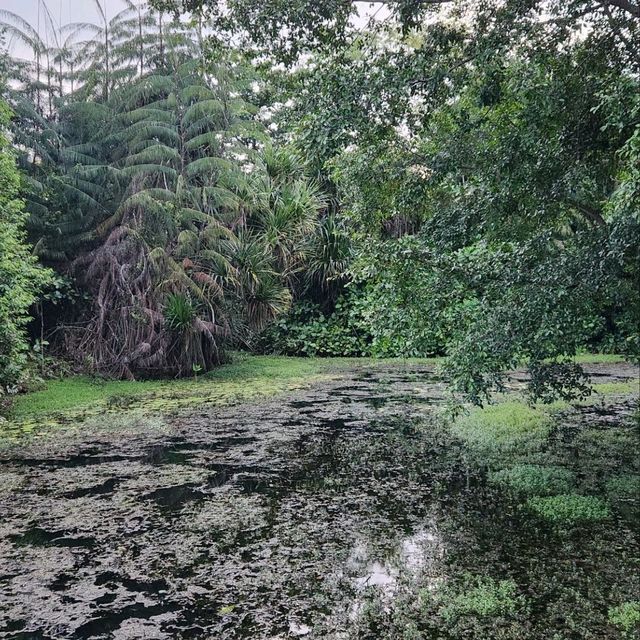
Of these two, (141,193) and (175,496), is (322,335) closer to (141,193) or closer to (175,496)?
(141,193)

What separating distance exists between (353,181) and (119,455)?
9.88ft

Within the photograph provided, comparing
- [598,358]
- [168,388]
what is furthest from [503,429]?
[598,358]

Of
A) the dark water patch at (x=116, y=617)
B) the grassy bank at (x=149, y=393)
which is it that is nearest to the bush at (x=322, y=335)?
the grassy bank at (x=149, y=393)

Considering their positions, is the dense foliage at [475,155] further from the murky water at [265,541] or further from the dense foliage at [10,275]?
the dense foliage at [10,275]

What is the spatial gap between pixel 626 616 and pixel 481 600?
59 centimetres

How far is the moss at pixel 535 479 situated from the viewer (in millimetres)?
4355

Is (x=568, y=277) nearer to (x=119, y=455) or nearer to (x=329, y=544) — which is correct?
(x=329, y=544)

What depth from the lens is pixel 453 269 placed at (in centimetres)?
462

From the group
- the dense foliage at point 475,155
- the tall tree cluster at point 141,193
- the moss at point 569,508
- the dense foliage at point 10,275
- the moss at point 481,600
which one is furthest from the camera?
the tall tree cluster at point 141,193

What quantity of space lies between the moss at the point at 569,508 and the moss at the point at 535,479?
166 millimetres

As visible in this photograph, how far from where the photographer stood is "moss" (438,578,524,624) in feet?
8.95

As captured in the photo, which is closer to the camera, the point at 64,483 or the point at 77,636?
the point at 77,636

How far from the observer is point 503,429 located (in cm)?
624

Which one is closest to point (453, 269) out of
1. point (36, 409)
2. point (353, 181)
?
point (353, 181)
